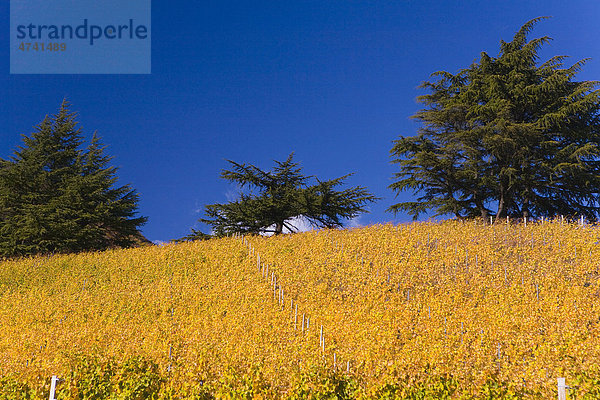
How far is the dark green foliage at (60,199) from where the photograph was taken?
2820 cm

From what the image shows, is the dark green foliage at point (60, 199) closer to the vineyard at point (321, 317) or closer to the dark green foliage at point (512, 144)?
the vineyard at point (321, 317)

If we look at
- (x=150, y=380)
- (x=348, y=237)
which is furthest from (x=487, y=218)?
(x=150, y=380)

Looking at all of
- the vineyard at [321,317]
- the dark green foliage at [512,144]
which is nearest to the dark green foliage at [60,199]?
the vineyard at [321,317]

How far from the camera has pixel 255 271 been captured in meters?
19.3

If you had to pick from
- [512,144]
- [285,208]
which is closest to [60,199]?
[285,208]

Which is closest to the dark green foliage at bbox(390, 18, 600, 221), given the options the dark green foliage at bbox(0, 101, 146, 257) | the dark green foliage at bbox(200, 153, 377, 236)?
the dark green foliage at bbox(200, 153, 377, 236)

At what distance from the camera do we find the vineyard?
27.8ft

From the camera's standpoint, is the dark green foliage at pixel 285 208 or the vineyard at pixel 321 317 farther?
the dark green foliage at pixel 285 208

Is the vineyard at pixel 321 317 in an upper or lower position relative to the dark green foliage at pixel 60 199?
lower

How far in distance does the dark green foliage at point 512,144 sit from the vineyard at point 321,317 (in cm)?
386

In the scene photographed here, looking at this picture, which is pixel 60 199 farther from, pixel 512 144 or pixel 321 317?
pixel 512 144

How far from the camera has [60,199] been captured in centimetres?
2911

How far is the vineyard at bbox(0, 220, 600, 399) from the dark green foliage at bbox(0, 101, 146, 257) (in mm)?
3555

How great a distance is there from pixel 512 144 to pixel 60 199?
29.7 m
